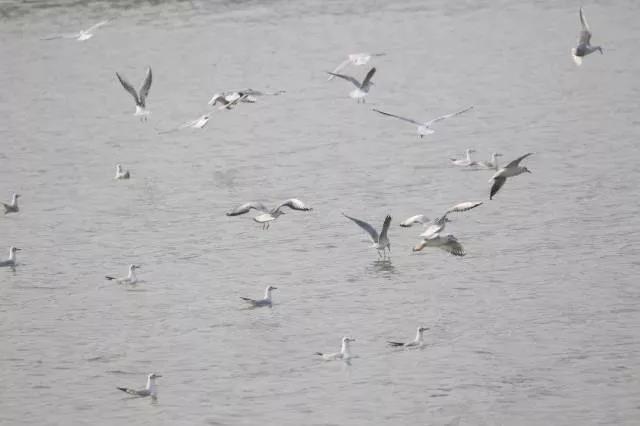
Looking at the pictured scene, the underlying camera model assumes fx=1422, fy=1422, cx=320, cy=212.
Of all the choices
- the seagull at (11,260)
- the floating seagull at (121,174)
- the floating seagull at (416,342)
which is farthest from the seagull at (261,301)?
the floating seagull at (121,174)

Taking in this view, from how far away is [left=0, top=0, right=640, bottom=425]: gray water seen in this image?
17359mm

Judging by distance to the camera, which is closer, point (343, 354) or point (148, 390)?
point (148, 390)

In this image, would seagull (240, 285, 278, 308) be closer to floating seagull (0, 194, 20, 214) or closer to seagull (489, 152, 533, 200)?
seagull (489, 152, 533, 200)

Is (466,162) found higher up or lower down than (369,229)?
higher up

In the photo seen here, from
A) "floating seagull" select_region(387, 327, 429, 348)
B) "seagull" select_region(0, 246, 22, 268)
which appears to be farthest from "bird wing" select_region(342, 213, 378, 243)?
"seagull" select_region(0, 246, 22, 268)

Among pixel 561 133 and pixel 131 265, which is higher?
pixel 561 133

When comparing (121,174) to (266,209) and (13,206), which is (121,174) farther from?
(266,209)

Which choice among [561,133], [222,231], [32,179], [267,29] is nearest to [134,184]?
[32,179]

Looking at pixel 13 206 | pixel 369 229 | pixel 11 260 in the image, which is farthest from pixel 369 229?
pixel 13 206

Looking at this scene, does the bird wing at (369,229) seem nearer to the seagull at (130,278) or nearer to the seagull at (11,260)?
the seagull at (130,278)

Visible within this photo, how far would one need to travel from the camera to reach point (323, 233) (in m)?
24.5

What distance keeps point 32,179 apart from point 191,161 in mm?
3534

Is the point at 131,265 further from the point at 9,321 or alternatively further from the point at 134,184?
the point at 134,184

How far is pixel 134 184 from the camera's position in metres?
29.2
